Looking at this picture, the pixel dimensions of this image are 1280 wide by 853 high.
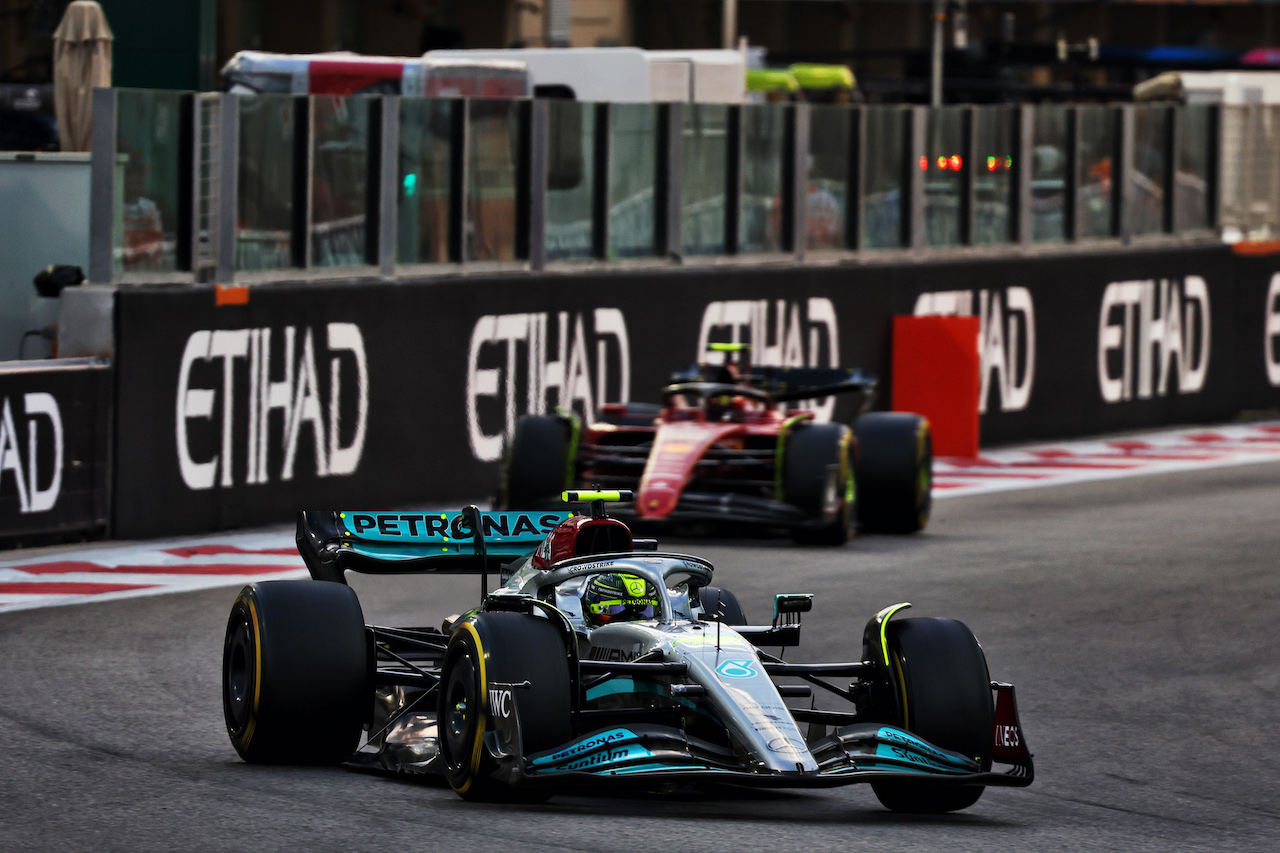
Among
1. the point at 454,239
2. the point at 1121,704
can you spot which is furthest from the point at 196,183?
the point at 1121,704

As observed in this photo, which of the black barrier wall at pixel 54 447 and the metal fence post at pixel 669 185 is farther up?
the metal fence post at pixel 669 185

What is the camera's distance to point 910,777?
7445 millimetres

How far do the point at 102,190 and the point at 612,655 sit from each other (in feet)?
24.5

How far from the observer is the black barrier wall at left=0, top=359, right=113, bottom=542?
13.6 meters

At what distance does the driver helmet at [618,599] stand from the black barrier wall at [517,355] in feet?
21.8

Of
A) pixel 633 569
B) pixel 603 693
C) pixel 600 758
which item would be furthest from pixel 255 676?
pixel 600 758

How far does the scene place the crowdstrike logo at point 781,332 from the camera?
1888 cm

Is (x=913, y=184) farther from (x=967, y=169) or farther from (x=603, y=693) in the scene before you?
(x=603, y=693)

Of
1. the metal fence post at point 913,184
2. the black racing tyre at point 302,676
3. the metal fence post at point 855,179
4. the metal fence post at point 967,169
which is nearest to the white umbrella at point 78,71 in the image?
the metal fence post at point 855,179

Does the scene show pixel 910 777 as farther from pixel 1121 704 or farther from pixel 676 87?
pixel 676 87

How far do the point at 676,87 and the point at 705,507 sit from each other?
9.20 m

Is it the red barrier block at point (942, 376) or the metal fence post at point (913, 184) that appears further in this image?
the metal fence post at point (913, 184)

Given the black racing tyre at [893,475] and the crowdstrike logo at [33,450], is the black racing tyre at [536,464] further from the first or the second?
the crowdstrike logo at [33,450]

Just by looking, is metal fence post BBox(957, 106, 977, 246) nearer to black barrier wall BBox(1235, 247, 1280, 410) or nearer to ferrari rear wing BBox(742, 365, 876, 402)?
black barrier wall BBox(1235, 247, 1280, 410)
